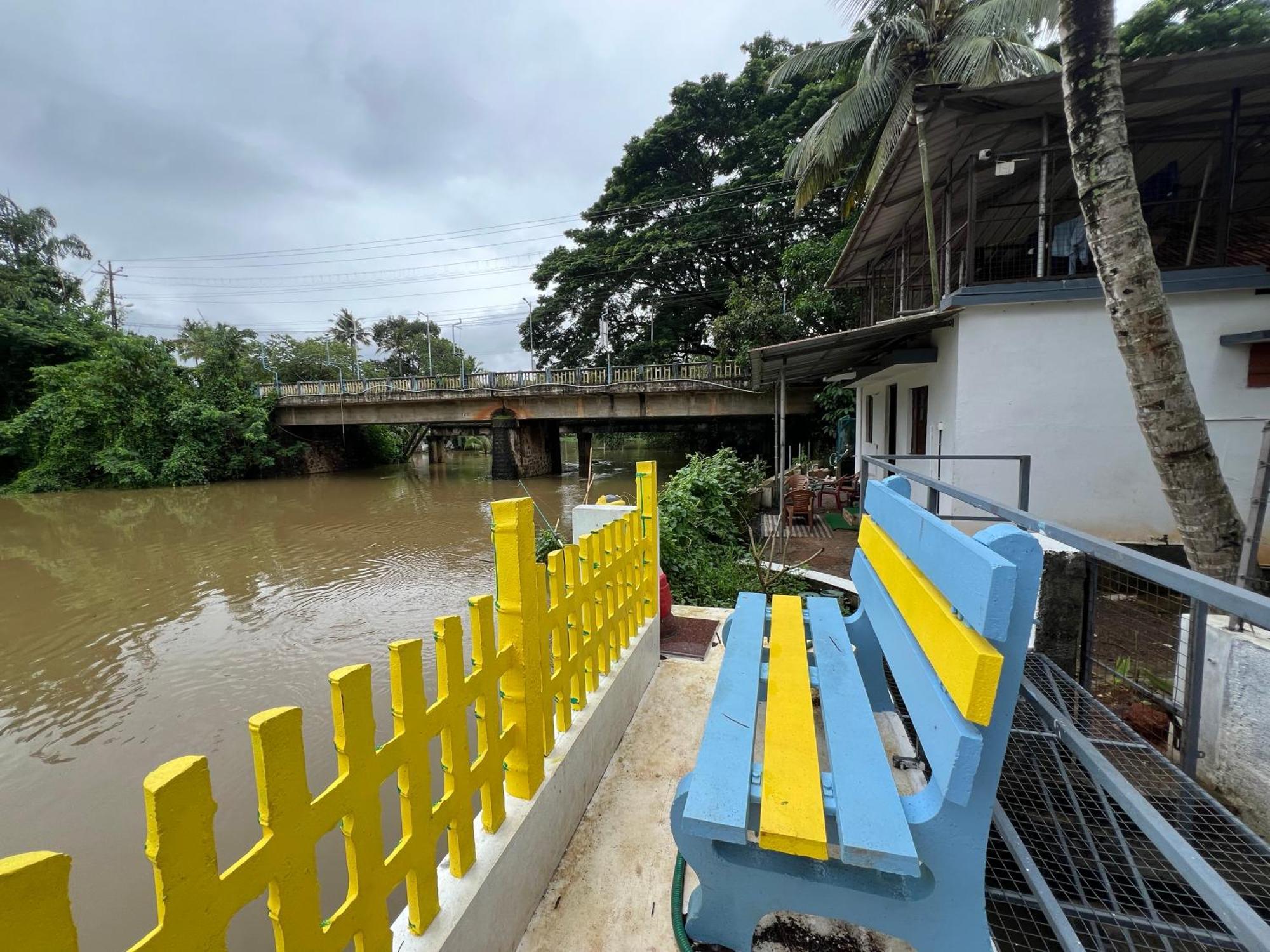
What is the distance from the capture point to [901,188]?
27.7 ft

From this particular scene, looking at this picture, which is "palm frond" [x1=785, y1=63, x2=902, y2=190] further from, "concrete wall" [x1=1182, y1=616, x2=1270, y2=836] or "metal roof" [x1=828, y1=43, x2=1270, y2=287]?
"concrete wall" [x1=1182, y1=616, x2=1270, y2=836]

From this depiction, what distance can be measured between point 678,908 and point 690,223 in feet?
89.6

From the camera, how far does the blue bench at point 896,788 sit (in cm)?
115

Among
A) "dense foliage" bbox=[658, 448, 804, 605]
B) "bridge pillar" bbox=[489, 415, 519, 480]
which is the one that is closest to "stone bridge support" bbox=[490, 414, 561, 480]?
"bridge pillar" bbox=[489, 415, 519, 480]

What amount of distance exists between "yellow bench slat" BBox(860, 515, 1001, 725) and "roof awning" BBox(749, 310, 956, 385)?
5.36 m

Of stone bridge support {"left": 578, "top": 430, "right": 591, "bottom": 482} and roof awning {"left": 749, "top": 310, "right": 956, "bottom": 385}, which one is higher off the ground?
roof awning {"left": 749, "top": 310, "right": 956, "bottom": 385}

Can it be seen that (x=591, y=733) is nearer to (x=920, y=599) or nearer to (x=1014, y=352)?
(x=920, y=599)

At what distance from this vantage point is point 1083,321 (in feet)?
21.1

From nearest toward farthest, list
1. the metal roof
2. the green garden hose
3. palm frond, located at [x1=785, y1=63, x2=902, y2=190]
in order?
the green garden hose < the metal roof < palm frond, located at [x1=785, y1=63, x2=902, y2=190]

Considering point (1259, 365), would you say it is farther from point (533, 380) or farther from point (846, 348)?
point (533, 380)

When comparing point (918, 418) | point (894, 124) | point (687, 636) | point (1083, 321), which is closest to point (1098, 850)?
point (687, 636)

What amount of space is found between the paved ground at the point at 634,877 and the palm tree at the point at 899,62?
1045cm

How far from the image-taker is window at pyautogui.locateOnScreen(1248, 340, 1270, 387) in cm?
609

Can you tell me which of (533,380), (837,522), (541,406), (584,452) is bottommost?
(837,522)
